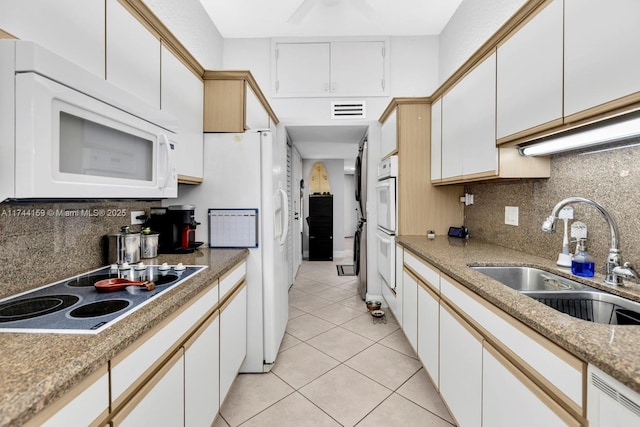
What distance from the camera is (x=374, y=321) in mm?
3051

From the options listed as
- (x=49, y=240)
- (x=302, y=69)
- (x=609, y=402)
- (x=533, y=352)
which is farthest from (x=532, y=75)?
(x=302, y=69)

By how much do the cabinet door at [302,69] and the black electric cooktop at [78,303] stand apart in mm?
2739

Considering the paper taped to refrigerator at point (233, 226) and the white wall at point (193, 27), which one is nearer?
the paper taped to refrigerator at point (233, 226)

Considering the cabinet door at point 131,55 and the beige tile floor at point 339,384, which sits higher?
the cabinet door at point 131,55

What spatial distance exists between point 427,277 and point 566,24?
141 centimetres

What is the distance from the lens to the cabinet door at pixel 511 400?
865mm

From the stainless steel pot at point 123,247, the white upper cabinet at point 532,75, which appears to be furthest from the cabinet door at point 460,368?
the stainless steel pot at point 123,247

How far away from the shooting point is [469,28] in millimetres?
2797

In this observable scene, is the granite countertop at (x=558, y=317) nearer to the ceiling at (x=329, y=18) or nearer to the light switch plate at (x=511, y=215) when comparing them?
the light switch plate at (x=511, y=215)

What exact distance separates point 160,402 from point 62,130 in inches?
35.3

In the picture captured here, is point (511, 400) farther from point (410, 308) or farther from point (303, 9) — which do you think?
point (303, 9)

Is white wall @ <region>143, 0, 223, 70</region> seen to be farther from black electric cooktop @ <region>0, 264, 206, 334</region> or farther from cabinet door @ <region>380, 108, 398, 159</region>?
cabinet door @ <region>380, 108, 398, 159</region>

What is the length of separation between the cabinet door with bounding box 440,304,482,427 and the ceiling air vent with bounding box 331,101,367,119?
8.20 ft

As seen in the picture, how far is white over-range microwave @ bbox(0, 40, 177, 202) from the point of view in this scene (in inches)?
30.9
